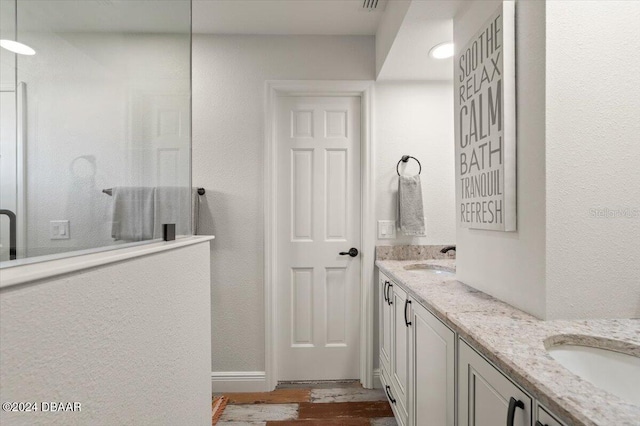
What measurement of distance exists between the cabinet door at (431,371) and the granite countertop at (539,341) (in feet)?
0.24

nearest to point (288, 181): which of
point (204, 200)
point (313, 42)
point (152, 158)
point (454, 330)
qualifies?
point (204, 200)

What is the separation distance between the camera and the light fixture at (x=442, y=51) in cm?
176

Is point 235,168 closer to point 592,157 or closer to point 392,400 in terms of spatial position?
point 392,400

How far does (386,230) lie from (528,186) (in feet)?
4.22

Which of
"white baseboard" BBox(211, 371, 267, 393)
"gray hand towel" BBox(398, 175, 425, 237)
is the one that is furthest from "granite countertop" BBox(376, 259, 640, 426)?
"white baseboard" BBox(211, 371, 267, 393)

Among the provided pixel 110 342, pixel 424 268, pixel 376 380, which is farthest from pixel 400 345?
pixel 110 342

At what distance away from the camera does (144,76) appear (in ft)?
3.42

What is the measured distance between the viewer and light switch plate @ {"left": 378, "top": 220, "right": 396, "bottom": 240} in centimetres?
221

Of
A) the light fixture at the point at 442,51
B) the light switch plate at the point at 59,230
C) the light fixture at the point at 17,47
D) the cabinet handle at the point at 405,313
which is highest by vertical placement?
the light fixture at the point at 442,51

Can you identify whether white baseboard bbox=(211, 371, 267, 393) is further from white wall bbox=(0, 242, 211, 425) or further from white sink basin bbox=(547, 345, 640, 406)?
white sink basin bbox=(547, 345, 640, 406)

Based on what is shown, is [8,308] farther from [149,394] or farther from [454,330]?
[454,330]

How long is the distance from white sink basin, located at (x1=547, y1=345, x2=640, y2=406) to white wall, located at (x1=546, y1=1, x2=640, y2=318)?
0.12 metres

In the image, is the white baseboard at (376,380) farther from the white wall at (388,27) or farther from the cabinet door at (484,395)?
the white wall at (388,27)

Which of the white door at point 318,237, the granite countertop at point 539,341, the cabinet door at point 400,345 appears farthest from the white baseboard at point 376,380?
the granite countertop at point 539,341
